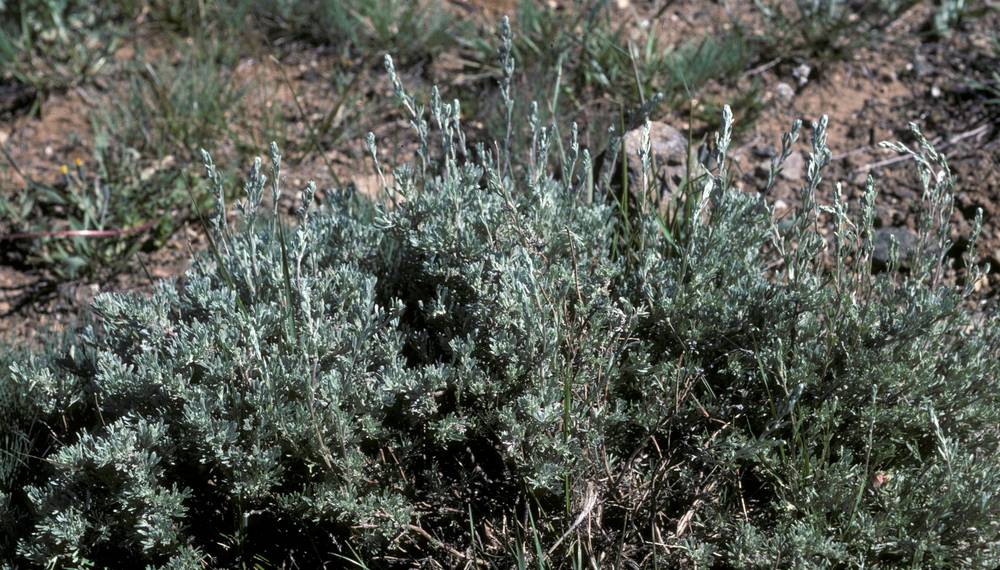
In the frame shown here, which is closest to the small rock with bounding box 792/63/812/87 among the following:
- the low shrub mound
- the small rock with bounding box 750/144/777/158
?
the small rock with bounding box 750/144/777/158

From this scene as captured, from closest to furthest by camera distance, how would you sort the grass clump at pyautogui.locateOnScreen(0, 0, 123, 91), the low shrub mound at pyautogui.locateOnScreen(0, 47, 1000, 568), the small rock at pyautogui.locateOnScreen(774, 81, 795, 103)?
→ the low shrub mound at pyautogui.locateOnScreen(0, 47, 1000, 568) < the small rock at pyautogui.locateOnScreen(774, 81, 795, 103) < the grass clump at pyautogui.locateOnScreen(0, 0, 123, 91)

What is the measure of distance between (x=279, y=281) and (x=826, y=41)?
333 cm

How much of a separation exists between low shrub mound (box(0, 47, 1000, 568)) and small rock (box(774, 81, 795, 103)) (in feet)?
6.36

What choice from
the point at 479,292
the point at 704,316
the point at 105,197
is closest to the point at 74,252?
the point at 105,197

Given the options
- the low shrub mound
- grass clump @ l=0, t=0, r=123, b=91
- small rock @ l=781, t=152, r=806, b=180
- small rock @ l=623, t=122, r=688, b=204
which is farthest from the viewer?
grass clump @ l=0, t=0, r=123, b=91

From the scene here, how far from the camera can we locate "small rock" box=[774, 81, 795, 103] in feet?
16.4

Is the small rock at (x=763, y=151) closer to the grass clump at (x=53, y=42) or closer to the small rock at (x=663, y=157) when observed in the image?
the small rock at (x=663, y=157)

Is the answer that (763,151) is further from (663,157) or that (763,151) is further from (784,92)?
(663,157)

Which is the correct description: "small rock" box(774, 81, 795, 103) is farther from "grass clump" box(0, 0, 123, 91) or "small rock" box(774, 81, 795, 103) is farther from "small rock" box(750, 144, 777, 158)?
"grass clump" box(0, 0, 123, 91)

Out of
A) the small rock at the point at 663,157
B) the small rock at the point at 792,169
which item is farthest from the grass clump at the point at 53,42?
the small rock at the point at 792,169

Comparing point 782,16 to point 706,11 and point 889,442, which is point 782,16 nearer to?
point 706,11

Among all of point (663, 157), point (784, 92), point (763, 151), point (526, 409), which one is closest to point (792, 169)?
point (763, 151)

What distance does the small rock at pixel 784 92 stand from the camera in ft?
16.4

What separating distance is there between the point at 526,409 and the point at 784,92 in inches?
116
